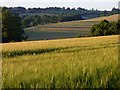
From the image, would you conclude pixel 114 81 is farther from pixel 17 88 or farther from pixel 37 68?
pixel 17 88

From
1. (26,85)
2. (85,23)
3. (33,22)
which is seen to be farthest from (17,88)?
(33,22)

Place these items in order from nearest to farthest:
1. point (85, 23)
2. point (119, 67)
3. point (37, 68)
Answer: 1. point (37, 68)
2. point (119, 67)
3. point (85, 23)

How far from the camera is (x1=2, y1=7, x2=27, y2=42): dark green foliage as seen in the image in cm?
6962

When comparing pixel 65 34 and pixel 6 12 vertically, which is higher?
pixel 6 12

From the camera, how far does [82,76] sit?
502 centimetres

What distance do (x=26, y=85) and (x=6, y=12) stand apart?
72.2 meters

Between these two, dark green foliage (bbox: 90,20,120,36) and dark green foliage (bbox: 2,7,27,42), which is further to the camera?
dark green foliage (bbox: 90,20,120,36)

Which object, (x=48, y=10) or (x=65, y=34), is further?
(x=48, y=10)

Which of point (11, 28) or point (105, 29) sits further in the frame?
point (105, 29)

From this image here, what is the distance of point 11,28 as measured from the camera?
71.9 metres

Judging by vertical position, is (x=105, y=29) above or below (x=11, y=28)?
below

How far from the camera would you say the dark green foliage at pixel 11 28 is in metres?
69.6

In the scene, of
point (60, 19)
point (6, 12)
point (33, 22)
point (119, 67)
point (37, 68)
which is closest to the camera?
point (37, 68)

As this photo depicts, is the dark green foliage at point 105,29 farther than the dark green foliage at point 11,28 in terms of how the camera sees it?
Yes
